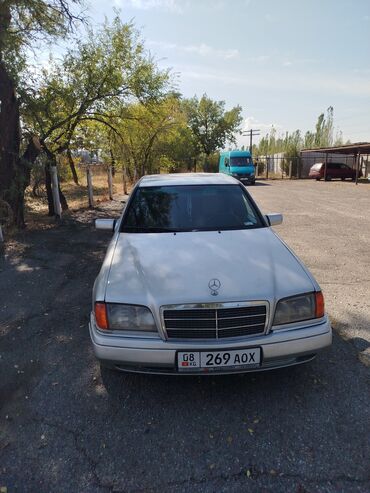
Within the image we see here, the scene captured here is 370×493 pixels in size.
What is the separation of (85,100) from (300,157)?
30.5 meters

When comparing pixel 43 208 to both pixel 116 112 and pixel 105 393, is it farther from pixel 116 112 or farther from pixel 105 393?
pixel 105 393

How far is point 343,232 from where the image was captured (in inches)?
345

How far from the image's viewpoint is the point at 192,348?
8.02 feet

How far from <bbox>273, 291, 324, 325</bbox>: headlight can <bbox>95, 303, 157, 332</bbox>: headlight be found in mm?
879

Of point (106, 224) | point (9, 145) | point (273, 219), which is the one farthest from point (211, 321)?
point (9, 145)

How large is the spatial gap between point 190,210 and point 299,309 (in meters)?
1.69

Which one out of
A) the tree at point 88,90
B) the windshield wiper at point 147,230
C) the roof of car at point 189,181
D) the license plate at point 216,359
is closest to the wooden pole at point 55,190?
the tree at point 88,90

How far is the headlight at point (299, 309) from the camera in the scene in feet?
8.49

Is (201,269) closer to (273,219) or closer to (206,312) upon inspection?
(206,312)

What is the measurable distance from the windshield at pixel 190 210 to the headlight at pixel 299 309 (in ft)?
3.96

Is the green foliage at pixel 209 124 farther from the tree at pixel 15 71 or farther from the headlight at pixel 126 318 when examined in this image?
the headlight at pixel 126 318

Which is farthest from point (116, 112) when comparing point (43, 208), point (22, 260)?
point (22, 260)

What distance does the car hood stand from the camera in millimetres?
2551

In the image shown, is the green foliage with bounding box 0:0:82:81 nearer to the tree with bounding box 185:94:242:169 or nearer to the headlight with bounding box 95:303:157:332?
the headlight with bounding box 95:303:157:332
